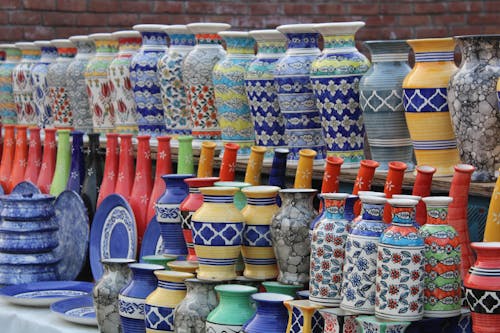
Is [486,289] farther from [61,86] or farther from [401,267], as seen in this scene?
[61,86]

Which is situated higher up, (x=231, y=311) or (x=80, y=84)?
(x=80, y=84)

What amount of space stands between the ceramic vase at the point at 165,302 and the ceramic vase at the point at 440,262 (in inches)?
25.7

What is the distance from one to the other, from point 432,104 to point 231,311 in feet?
2.04

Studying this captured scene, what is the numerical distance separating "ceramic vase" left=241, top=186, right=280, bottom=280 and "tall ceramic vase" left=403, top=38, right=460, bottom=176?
339mm

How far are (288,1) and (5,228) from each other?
3723 mm

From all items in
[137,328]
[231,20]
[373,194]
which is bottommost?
[137,328]

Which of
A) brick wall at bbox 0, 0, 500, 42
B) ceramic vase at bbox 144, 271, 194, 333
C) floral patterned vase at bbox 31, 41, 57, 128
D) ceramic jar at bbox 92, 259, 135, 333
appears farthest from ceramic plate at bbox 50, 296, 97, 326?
brick wall at bbox 0, 0, 500, 42

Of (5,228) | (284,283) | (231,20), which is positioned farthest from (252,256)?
(231,20)

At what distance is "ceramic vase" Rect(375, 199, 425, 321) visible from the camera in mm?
2100

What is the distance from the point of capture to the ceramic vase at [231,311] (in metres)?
2.38

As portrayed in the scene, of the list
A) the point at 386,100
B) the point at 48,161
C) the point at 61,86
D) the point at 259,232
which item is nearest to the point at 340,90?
the point at 386,100

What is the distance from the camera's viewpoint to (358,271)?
86.3 inches

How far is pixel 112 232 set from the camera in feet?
11.5

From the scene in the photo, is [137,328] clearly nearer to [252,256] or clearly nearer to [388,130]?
[252,256]
